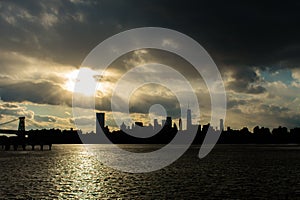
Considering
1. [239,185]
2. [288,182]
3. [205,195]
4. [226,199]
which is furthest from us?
[288,182]

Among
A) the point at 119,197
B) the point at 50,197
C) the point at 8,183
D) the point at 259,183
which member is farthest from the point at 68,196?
the point at 259,183

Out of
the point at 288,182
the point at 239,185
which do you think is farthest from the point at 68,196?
the point at 288,182

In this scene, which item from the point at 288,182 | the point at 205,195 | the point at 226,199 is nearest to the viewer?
the point at 226,199

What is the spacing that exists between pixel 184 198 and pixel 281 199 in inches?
523

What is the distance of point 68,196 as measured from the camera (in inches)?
2245

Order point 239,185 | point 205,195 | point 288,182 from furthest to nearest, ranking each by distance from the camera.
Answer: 1. point 288,182
2. point 239,185
3. point 205,195

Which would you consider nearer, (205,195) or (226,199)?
(226,199)

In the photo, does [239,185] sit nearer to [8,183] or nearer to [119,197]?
[119,197]

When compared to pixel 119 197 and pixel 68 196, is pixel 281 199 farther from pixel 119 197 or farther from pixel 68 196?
pixel 68 196

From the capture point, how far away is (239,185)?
224 ft

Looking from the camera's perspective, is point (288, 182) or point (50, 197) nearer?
point (50, 197)

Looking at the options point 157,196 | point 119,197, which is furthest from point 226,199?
point 119,197

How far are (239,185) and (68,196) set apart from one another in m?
29.8

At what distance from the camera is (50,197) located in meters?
55.9
